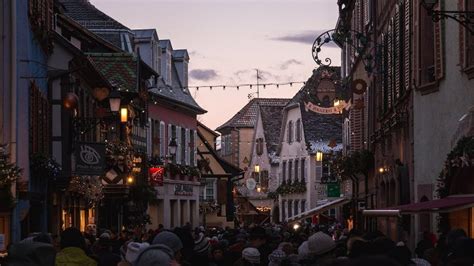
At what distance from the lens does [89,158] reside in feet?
102

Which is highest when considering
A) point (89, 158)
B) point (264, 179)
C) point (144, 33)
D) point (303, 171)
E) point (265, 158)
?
point (144, 33)

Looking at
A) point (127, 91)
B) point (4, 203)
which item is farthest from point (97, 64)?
point (4, 203)

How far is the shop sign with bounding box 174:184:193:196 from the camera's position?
5794 cm

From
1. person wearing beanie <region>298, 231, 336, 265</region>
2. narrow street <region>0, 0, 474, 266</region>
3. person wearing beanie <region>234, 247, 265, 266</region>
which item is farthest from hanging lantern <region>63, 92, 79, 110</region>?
person wearing beanie <region>298, 231, 336, 265</region>

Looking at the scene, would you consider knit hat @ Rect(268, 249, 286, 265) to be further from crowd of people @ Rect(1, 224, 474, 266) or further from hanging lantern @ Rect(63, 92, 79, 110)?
hanging lantern @ Rect(63, 92, 79, 110)

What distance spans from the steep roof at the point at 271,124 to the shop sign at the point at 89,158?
65069 millimetres

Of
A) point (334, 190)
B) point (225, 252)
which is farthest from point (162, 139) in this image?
point (225, 252)

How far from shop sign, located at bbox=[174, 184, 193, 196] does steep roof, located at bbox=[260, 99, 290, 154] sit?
34.9 metres

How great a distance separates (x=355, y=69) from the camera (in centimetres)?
5034

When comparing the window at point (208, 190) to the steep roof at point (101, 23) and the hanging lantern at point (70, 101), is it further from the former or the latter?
the hanging lantern at point (70, 101)

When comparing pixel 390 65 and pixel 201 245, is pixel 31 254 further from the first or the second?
pixel 390 65

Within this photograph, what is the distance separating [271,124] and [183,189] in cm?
3821

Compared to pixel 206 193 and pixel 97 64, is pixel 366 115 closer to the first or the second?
pixel 97 64

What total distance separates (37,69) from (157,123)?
25566mm
